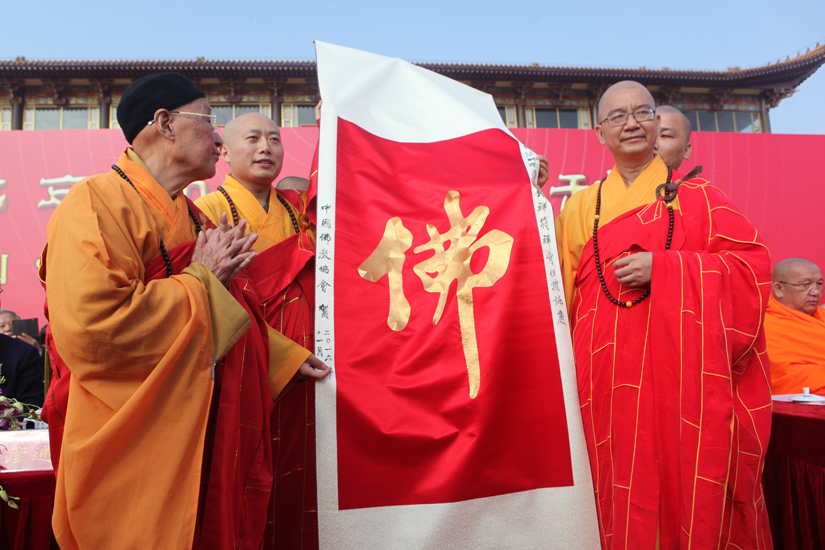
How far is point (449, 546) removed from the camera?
158 cm

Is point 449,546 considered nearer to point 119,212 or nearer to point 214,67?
point 119,212

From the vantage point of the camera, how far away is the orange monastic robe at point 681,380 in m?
1.58

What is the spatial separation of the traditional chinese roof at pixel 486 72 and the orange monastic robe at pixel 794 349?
9.93m

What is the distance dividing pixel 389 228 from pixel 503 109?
Result: 1221cm

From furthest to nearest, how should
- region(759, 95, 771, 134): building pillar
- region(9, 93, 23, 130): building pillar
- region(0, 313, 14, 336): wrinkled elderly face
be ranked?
region(759, 95, 771, 134): building pillar < region(9, 93, 23, 130): building pillar < region(0, 313, 14, 336): wrinkled elderly face

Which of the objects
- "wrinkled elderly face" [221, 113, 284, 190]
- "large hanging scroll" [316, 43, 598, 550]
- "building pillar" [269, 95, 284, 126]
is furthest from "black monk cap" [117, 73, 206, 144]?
"building pillar" [269, 95, 284, 126]

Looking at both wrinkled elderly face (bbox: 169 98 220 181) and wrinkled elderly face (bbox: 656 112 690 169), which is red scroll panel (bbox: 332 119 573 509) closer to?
wrinkled elderly face (bbox: 169 98 220 181)

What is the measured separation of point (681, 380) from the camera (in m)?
1.64

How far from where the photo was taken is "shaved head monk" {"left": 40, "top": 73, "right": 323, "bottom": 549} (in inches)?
48.9

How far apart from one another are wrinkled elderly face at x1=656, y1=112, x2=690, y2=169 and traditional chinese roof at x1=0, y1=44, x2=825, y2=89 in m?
9.70

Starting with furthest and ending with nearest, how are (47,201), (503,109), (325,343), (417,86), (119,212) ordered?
(503,109) < (47,201) < (417,86) < (325,343) < (119,212)

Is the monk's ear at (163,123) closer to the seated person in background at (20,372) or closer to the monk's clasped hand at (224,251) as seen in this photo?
the monk's clasped hand at (224,251)

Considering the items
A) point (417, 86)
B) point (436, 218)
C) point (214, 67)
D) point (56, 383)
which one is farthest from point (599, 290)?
point (214, 67)

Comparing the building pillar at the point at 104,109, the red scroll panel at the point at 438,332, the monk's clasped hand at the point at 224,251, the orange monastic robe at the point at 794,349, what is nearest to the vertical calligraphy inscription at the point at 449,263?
the red scroll panel at the point at 438,332
